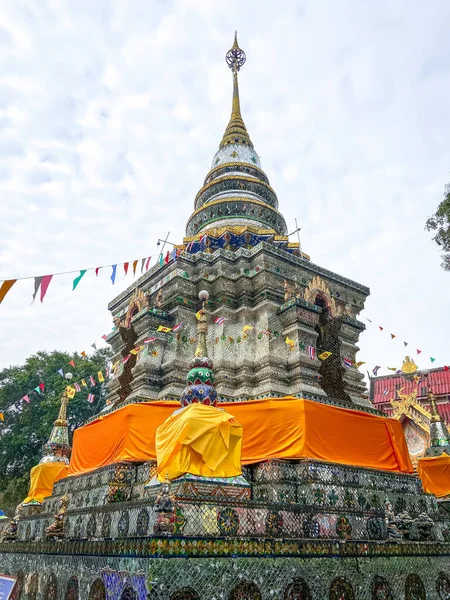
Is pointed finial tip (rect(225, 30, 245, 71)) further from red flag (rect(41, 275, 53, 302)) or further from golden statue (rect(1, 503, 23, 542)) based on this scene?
golden statue (rect(1, 503, 23, 542))

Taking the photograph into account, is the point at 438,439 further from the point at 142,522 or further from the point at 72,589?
the point at 72,589

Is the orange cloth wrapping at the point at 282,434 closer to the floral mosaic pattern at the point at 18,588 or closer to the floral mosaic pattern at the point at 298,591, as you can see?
the floral mosaic pattern at the point at 18,588

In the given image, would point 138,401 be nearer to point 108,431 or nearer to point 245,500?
point 108,431

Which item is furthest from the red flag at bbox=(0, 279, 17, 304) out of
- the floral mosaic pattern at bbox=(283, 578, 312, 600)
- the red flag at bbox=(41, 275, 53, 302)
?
the floral mosaic pattern at bbox=(283, 578, 312, 600)

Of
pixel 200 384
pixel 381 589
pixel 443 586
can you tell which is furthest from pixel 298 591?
pixel 200 384

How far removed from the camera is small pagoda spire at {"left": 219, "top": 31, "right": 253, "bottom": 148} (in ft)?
70.6

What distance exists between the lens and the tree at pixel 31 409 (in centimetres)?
2772

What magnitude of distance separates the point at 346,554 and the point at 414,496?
4969 mm

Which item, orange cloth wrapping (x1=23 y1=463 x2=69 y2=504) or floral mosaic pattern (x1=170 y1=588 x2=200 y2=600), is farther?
orange cloth wrapping (x1=23 y1=463 x2=69 y2=504)

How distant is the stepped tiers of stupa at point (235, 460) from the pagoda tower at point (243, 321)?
0.05 meters

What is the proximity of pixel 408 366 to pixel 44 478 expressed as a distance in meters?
17.5

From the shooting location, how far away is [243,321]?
1328 cm

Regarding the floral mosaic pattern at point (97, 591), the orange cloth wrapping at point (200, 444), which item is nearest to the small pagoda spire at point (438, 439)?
the orange cloth wrapping at point (200, 444)

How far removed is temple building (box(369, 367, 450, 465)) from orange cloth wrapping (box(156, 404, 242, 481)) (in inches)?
460
